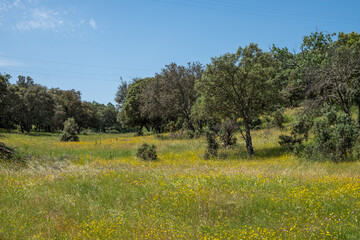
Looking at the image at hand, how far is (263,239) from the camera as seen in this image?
4.72 meters

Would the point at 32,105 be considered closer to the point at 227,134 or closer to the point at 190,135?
the point at 190,135

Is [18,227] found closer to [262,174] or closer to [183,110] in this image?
[262,174]

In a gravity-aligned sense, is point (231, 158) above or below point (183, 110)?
below

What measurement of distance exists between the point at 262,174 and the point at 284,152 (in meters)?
7.27

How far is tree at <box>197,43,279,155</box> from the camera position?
15.8m

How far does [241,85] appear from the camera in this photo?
16359 mm

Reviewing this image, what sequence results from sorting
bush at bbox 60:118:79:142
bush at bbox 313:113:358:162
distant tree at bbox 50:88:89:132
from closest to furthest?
bush at bbox 313:113:358:162
bush at bbox 60:118:79:142
distant tree at bbox 50:88:89:132

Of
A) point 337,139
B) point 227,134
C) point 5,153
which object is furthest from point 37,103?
point 337,139

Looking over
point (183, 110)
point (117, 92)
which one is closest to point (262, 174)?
point (183, 110)

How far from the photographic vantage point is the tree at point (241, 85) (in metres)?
15.8

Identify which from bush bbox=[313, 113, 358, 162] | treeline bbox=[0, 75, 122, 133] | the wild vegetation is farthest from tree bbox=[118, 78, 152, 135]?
bush bbox=[313, 113, 358, 162]

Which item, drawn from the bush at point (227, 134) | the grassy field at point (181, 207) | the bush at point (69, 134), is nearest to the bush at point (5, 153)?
the grassy field at point (181, 207)

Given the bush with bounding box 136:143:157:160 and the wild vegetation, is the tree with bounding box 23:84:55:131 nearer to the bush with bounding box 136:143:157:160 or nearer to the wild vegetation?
the wild vegetation

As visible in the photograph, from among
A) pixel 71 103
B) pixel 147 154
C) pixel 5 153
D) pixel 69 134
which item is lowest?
pixel 147 154
